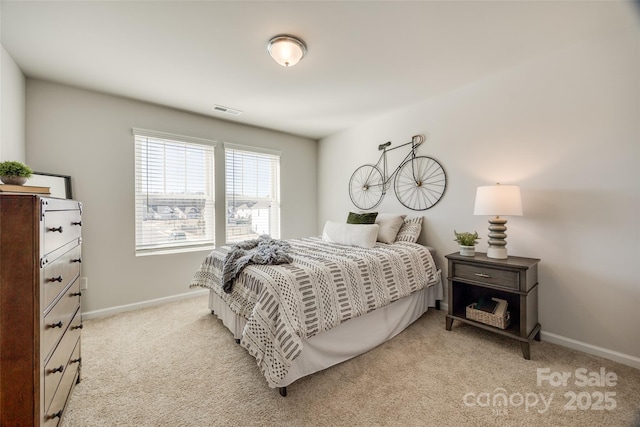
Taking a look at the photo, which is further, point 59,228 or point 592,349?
point 592,349

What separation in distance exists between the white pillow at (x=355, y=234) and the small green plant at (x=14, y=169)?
96.5 inches

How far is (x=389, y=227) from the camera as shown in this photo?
309 cm

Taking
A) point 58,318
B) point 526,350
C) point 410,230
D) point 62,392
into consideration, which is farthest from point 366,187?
point 62,392

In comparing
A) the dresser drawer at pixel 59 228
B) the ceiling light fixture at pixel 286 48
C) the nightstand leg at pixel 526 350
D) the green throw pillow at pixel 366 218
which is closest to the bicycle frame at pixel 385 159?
the green throw pillow at pixel 366 218

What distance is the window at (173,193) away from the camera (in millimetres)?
3090

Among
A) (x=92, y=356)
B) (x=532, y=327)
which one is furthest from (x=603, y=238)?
(x=92, y=356)

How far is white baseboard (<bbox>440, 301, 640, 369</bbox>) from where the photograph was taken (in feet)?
6.09

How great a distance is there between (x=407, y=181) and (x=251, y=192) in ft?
7.39

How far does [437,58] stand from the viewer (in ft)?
7.39

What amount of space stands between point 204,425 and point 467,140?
3203 mm

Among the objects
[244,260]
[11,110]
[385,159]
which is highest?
[11,110]

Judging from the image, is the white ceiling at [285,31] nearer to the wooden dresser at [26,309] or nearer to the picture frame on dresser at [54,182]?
the picture frame on dresser at [54,182]

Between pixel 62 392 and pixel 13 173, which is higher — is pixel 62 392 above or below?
below

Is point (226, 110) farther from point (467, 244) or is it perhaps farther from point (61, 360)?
point (467, 244)
